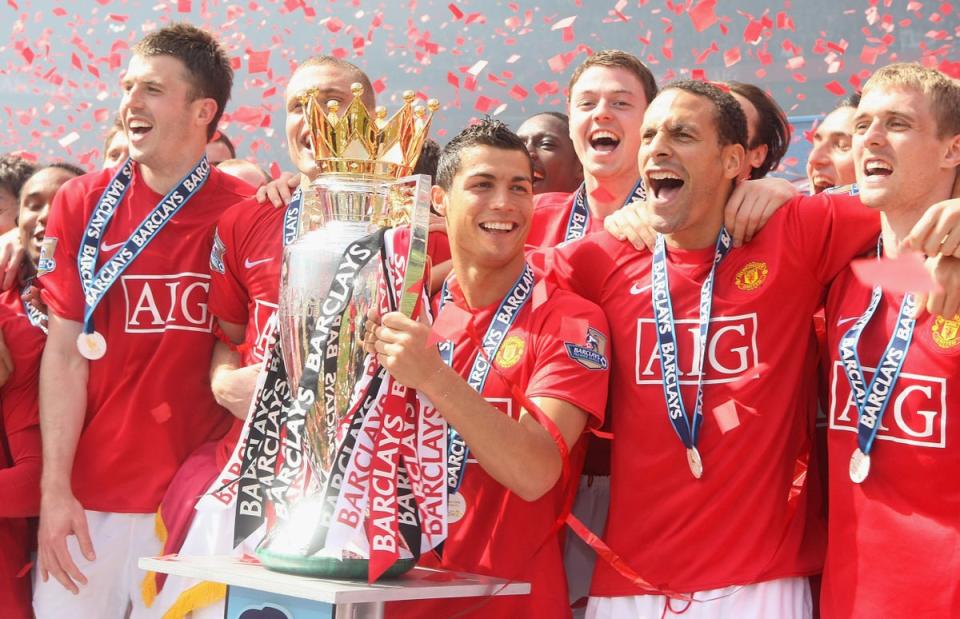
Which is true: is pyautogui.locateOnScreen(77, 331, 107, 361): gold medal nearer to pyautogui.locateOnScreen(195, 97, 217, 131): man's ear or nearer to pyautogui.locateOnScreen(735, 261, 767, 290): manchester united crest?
pyautogui.locateOnScreen(195, 97, 217, 131): man's ear

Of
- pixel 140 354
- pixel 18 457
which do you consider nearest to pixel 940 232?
pixel 140 354

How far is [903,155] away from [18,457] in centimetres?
283

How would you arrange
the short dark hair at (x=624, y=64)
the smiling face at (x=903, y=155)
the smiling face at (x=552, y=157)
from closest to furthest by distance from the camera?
the smiling face at (x=903, y=155) → the short dark hair at (x=624, y=64) → the smiling face at (x=552, y=157)

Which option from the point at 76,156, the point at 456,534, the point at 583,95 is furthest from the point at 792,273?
the point at 76,156

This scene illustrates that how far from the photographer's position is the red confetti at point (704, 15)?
7.00 metres

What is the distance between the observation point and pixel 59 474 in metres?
3.52

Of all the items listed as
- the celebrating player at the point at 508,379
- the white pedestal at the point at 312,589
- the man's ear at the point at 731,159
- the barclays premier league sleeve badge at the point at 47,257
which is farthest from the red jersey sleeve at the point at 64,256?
the man's ear at the point at 731,159

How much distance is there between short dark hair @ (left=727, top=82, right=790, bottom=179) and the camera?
3.77 m

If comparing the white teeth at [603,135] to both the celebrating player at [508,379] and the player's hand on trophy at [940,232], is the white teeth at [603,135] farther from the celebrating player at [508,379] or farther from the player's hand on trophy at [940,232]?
the player's hand on trophy at [940,232]

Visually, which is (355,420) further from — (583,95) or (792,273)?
(583,95)

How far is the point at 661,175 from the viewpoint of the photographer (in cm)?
296

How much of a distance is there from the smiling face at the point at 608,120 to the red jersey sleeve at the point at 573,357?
3.19ft

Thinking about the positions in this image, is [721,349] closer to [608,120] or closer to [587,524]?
[587,524]

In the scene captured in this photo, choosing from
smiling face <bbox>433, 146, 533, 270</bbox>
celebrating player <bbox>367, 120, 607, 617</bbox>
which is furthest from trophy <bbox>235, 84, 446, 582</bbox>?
→ smiling face <bbox>433, 146, 533, 270</bbox>
